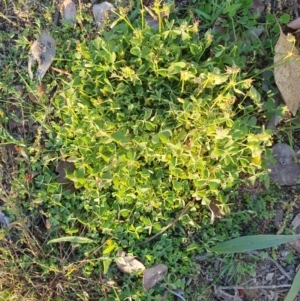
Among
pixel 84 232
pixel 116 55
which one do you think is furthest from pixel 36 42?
pixel 84 232

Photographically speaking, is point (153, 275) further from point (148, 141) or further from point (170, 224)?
point (148, 141)

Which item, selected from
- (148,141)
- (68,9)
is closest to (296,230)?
(148,141)

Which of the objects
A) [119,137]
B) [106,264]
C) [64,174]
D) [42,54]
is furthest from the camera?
[42,54]

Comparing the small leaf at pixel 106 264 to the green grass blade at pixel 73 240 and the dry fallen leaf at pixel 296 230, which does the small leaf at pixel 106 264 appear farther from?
the dry fallen leaf at pixel 296 230

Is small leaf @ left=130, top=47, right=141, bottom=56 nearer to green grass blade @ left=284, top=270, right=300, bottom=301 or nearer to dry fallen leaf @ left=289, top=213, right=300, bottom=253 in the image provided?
dry fallen leaf @ left=289, top=213, right=300, bottom=253

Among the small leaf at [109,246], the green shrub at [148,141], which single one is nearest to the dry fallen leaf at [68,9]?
the green shrub at [148,141]
